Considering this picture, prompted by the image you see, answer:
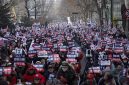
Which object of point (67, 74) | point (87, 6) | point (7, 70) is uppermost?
point (87, 6)

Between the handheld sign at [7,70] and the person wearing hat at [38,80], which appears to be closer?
the person wearing hat at [38,80]

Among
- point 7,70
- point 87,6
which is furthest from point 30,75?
point 87,6

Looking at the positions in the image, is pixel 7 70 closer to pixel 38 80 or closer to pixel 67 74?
pixel 67 74

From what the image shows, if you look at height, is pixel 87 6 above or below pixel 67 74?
above

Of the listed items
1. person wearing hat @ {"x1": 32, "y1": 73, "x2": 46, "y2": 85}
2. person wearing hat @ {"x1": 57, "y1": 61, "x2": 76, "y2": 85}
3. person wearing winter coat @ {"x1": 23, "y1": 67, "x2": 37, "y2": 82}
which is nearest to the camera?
person wearing hat @ {"x1": 32, "y1": 73, "x2": 46, "y2": 85}

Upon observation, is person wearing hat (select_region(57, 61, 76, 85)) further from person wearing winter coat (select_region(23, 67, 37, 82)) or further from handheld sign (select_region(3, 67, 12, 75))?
handheld sign (select_region(3, 67, 12, 75))

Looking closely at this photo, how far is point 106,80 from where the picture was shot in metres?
15.2

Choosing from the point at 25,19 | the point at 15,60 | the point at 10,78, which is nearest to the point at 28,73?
the point at 10,78

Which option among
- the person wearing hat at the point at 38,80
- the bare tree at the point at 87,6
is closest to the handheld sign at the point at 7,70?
the person wearing hat at the point at 38,80

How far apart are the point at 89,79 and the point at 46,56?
715cm

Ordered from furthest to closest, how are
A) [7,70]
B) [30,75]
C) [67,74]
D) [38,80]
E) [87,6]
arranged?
[87,6], [7,70], [67,74], [30,75], [38,80]

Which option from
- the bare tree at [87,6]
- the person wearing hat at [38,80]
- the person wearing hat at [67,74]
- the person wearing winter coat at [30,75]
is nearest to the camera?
the person wearing hat at [38,80]

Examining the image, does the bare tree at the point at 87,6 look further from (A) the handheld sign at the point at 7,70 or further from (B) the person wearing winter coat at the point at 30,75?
(B) the person wearing winter coat at the point at 30,75

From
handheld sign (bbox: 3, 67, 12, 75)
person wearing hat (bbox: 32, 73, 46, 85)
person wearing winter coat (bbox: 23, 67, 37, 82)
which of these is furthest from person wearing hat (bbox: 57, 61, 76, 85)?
handheld sign (bbox: 3, 67, 12, 75)
